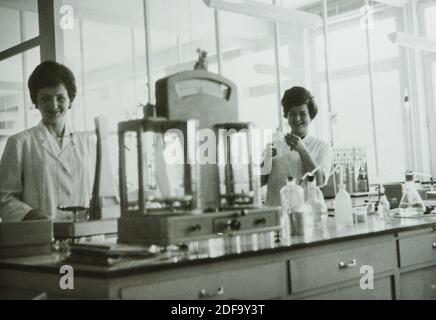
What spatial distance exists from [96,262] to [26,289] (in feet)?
1.11

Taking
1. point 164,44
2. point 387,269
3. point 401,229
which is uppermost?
point 164,44

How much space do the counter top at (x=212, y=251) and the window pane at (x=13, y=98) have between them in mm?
2600

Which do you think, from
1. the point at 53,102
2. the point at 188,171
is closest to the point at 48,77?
the point at 53,102

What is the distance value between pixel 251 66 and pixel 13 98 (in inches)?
163

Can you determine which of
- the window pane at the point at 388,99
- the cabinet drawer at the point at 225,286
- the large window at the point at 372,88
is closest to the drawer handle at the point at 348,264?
the cabinet drawer at the point at 225,286

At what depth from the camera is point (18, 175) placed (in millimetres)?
2980

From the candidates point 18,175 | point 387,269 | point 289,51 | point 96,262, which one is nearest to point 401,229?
point 387,269

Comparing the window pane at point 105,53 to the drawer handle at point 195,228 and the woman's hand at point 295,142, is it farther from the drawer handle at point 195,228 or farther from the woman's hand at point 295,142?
the drawer handle at point 195,228

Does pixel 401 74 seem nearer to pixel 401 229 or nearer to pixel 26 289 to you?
pixel 401 229

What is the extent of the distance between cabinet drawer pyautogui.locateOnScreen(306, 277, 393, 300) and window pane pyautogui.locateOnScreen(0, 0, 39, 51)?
11.0ft

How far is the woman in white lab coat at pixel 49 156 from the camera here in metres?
2.91

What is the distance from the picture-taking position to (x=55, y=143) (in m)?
3.08

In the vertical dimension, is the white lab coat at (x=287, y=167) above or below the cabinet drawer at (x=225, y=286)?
above
